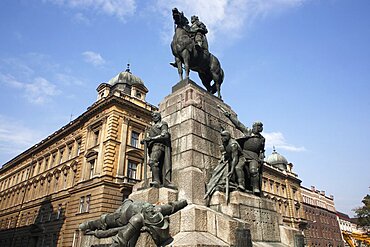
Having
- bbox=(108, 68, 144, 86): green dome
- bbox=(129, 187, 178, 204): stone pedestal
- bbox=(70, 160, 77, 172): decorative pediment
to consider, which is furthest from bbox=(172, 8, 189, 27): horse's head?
bbox=(70, 160, 77, 172): decorative pediment

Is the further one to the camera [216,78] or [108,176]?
[108,176]

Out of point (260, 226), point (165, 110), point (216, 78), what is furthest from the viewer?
point (216, 78)

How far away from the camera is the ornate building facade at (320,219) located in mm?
63100

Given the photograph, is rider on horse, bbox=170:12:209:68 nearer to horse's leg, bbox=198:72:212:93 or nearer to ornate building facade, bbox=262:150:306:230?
horse's leg, bbox=198:72:212:93

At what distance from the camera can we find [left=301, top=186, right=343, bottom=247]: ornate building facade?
63.1 metres

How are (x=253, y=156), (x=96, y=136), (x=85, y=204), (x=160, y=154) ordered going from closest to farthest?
(x=160, y=154) → (x=253, y=156) → (x=85, y=204) → (x=96, y=136)

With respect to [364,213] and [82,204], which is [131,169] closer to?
[82,204]

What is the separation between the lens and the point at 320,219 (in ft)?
225

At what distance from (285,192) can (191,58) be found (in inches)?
1986

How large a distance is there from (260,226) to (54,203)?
33.0 metres

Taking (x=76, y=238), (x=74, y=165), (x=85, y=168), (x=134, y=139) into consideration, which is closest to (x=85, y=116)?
(x=74, y=165)

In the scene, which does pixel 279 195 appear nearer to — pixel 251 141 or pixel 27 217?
pixel 27 217

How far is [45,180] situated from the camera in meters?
38.5

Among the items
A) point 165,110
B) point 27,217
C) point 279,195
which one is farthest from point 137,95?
point 279,195
